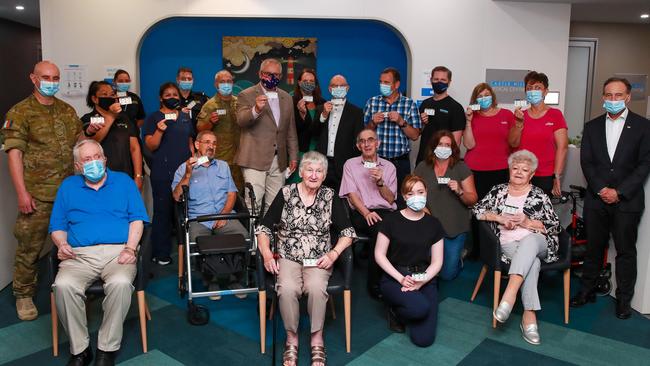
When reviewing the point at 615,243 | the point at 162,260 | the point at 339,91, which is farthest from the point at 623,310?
the point at 162,260

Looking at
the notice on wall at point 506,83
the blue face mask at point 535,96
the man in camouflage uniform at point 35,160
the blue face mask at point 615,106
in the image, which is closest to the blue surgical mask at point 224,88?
the man in camouflage uniform at point 35,160

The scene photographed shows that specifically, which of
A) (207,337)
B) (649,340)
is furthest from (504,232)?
(207,337)

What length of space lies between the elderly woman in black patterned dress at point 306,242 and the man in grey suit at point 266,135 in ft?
3.76

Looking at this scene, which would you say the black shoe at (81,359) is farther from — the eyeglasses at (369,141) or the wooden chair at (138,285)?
the eyeglasses at (369,141)

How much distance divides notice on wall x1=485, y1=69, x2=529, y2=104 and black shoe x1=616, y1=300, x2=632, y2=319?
9.97ft

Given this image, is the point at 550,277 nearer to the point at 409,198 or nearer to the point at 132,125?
the point at 409,198

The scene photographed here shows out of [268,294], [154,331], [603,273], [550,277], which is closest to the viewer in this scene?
[268,294]

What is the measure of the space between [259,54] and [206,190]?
2766 mm

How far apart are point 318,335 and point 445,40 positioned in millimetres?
4171

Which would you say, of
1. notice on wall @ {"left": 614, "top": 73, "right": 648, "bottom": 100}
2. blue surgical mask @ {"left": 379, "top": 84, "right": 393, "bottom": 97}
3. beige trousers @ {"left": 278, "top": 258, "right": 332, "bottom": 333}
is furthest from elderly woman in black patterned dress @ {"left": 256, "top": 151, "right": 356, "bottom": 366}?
notice on wall @ {"left": 614, "top": 73, "right": 648, "bottom": 100}

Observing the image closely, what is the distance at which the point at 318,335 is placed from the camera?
3004mm

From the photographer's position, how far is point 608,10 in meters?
6.90

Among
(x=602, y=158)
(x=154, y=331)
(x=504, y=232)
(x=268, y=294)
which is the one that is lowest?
(x=154, y=331)

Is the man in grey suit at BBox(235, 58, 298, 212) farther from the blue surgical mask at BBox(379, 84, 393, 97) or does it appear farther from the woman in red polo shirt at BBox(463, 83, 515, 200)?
the woman in red polo shirt at BBox(463, 83, 515, 200)
